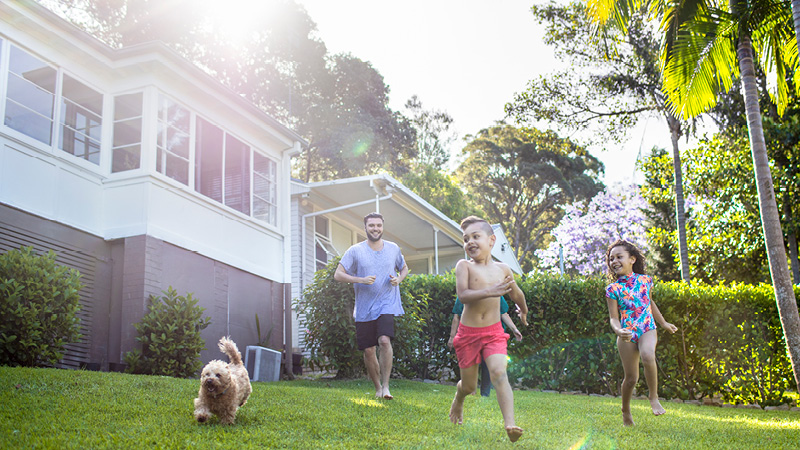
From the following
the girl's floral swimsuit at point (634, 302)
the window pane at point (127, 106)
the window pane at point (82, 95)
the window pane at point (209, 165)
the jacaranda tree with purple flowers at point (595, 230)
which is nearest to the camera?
the girl's floral swimsuit at point (634, 302)

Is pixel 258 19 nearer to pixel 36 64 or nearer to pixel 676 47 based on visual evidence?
pixel 36 64

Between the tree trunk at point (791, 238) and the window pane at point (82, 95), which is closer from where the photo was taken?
the window pane at point (82, 95)

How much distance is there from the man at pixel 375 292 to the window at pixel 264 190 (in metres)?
7.06

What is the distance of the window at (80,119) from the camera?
10.6 meters

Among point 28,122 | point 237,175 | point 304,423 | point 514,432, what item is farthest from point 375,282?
point 237,175

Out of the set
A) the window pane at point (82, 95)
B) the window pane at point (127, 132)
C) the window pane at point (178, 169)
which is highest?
the window pane at point (82, 95)

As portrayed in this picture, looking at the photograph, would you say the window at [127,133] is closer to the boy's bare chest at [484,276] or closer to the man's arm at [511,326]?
the man's arm at [511,326]

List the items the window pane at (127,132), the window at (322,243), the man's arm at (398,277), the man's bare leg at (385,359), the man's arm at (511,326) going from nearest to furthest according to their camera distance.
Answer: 1. the man's arm at (511,326)
2. the man's bare leg at (385,359)
3. the man's arm at (398,277)
4. the window pane at (127,132)
5. the window at (322,243)

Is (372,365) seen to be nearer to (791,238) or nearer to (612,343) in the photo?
(612,343)

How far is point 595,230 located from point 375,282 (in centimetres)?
2986

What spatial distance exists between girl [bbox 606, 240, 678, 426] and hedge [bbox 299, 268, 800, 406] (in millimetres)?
4819

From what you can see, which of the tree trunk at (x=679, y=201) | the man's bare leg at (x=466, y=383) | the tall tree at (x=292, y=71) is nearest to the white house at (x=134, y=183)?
the man's bare leg at (x=466, y=383)

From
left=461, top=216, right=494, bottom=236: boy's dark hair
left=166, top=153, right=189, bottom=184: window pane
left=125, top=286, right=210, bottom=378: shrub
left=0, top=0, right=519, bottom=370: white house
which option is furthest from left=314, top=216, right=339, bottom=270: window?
left=461, top=216, right=494, bottom=236: boy's dark hair

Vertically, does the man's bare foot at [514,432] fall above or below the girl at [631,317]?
below
